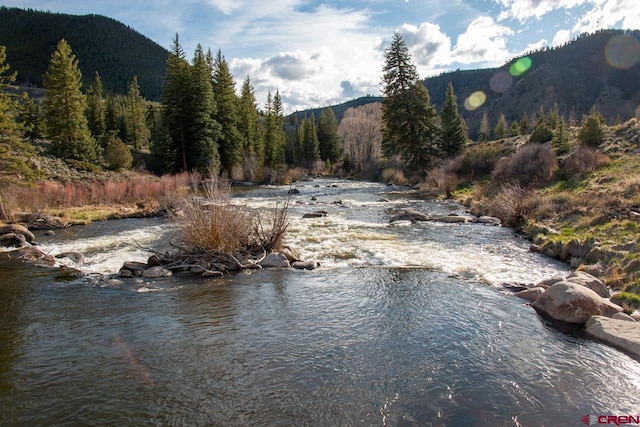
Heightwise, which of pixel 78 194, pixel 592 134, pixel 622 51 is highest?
pixel 622 51

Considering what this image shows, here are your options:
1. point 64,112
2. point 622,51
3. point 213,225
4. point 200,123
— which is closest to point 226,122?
point 200,123

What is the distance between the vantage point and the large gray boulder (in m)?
8.12

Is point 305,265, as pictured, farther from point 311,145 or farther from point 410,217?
point 311,145

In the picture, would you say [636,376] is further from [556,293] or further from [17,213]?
[17,213]

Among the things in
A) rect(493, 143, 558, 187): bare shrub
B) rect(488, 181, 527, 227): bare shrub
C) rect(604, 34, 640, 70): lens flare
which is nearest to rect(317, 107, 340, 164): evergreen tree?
rect(493, 143, 558, 187): bare shrub

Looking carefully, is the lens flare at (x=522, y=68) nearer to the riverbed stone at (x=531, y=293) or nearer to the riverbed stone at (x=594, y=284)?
the riverbed stone at (x=594, y=284)

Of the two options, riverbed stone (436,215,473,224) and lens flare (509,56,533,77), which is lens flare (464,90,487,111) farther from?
riverbed stone (436,215,473,224)

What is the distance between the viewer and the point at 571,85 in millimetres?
160500

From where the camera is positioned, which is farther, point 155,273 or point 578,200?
point 578,200

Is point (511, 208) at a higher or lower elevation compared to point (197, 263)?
higher

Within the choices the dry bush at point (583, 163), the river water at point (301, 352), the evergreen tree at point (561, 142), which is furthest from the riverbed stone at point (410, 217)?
the evergreen tree at point (561, 142)

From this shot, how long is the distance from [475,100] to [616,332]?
659ft

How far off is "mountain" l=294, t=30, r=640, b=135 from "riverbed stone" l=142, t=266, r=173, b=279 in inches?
6291

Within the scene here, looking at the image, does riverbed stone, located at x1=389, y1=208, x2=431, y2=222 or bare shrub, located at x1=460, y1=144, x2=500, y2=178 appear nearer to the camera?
riverbed stone, located at x1=389, y1=208, x2=431, y2=222
